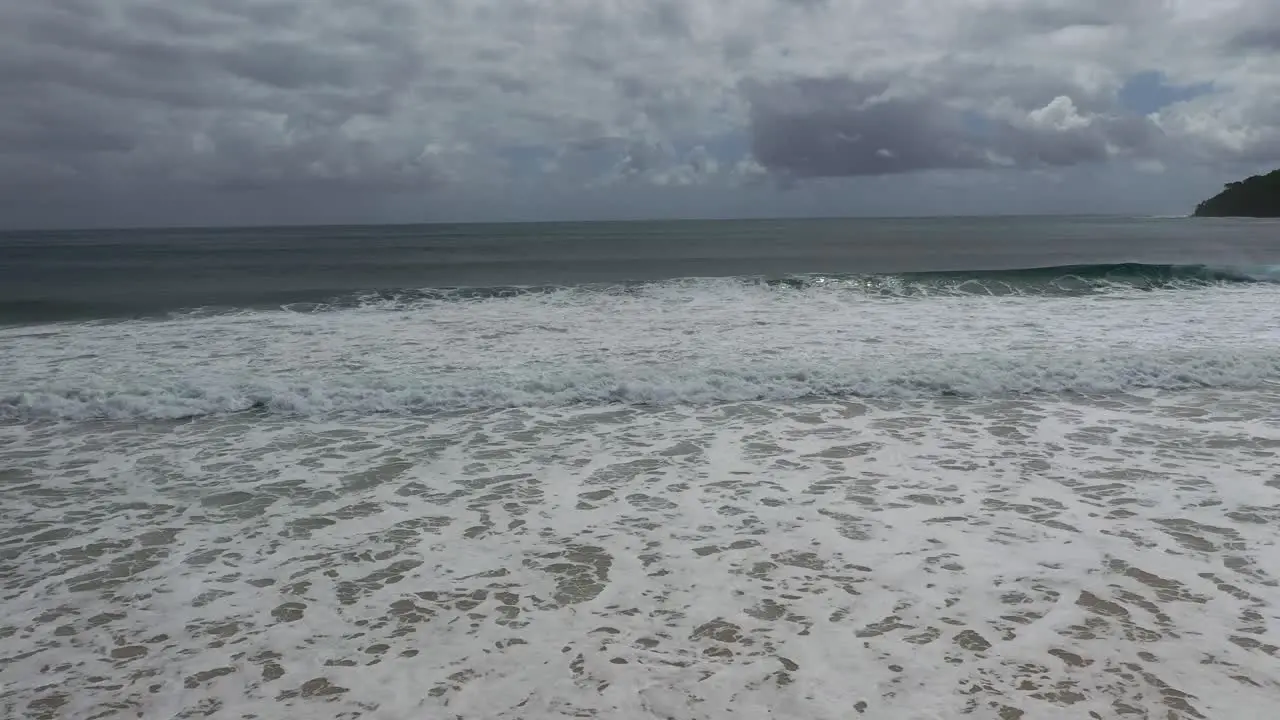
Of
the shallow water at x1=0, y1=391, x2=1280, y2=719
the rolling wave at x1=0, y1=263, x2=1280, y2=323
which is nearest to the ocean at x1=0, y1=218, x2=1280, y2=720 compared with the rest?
the shallow water at x1=0, y1=391, x2=1280, y2=719

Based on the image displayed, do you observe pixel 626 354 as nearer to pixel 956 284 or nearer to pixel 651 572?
pixel 651 572

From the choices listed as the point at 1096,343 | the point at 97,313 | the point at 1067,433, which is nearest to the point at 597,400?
the point at 1067,433

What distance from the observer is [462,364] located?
39.3ft

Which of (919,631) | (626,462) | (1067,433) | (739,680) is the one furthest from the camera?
(1067,433)

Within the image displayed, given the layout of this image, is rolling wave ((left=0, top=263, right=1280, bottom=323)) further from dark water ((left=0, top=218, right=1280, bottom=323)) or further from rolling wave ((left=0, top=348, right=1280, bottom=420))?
rolling wave ((left=0, top=348, right=1280, bottom=420))

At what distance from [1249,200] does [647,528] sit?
180 m

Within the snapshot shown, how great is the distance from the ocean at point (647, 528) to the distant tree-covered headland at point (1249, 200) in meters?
159

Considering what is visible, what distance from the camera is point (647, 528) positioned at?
19.2ft

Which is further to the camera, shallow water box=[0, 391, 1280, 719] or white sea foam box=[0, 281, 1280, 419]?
white sea foam box=[0, 281, 1280, 419]

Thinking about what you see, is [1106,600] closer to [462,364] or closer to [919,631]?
[919,631]

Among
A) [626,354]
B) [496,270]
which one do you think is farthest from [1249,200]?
[626,354]

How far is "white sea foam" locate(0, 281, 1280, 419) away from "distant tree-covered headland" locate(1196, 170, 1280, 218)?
5981 inches

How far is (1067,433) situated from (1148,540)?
9.50ft

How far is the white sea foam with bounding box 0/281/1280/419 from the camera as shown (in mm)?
10070
